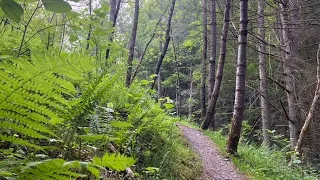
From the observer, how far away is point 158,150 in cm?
440

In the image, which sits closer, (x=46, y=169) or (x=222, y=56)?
(x=46, y=169)

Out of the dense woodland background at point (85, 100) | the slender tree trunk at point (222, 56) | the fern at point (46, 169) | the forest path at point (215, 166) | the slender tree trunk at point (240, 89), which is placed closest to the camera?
the fern at point (46, 169)

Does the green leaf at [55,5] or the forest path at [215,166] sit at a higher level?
the green leaf at [55,5]

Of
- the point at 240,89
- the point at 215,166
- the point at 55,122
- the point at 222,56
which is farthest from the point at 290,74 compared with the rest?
the point at 55,122

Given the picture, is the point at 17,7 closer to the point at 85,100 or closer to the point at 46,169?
the point at 46,169

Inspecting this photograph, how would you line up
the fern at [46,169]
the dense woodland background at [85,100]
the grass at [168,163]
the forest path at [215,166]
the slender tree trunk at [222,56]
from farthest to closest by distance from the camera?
1. the slender tree trunk at [222,56]
2. the forest path at [215,166]
3. the grass at [168,163]
4. the dense woodland background at [85,100]
5. the fern at [46,169]

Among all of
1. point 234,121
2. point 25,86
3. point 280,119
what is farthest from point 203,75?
point 25,86

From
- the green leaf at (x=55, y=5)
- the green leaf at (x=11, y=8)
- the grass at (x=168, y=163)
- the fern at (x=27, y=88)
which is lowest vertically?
the grass at (x=168, y=163)

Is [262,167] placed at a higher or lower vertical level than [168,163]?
lower

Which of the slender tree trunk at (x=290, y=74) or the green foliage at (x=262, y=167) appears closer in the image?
the green foliage at (x=262, y=167)

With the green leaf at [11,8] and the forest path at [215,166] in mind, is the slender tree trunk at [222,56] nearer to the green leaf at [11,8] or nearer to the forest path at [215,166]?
the forest path at [215,166]

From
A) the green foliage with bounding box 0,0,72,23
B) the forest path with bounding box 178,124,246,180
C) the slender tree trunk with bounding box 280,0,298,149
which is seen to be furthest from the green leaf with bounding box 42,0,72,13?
the slender tree trunk with bounding box 280,0,298,149

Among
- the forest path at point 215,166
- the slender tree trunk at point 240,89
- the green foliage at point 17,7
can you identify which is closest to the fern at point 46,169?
the green foliage at point 17,7

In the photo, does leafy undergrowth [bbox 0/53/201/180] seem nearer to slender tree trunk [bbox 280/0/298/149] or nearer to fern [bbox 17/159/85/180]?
fern [bbox 17/159/85/180]
